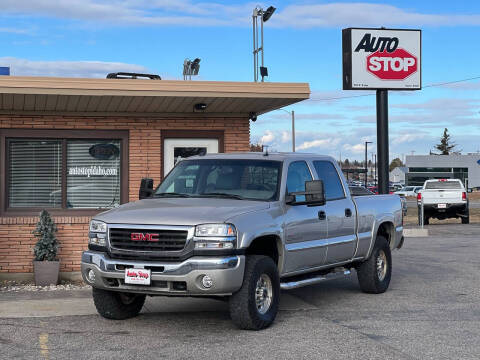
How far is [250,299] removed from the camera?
25.4 feet

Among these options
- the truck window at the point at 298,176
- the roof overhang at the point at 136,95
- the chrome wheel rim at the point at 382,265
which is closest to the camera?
the truck window at the point at 298,176

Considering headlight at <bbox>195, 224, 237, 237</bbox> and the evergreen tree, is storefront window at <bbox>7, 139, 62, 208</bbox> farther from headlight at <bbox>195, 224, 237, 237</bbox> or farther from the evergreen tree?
headlight at <bbox>195, 224, 237, 237</bbox>

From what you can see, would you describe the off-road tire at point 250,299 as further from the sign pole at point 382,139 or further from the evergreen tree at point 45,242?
the sign pole at point 382,139

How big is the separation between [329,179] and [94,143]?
214 inches

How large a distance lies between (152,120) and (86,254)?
597cm

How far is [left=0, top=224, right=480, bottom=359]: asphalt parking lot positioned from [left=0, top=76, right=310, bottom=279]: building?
2.00m

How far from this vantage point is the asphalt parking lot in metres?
7.05

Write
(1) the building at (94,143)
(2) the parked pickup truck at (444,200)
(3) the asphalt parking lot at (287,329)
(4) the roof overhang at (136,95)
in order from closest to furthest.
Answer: (3) the asphalt parking lot at (287,329)
(4) the roof overhang at (136,95)
(1) the building at (94,143)
(2) the parked pickup truck at (444,200)

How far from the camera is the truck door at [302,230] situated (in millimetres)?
8617

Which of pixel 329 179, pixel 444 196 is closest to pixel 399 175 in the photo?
pixel 444 196

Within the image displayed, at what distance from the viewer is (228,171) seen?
29.8 feet

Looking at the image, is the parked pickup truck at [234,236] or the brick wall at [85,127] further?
the brick wall at [85,127]

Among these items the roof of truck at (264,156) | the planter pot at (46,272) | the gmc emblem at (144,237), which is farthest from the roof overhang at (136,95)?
the gmc emblem at (144,237)

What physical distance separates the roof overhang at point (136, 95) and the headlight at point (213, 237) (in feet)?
16.8
